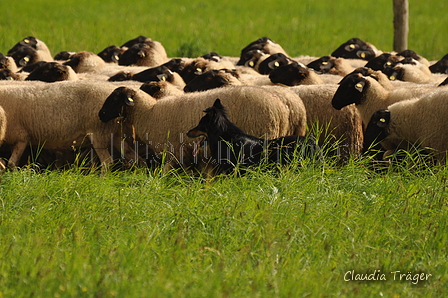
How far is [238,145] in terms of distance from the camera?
5.38 metres

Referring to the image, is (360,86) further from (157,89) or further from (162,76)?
(162,76)

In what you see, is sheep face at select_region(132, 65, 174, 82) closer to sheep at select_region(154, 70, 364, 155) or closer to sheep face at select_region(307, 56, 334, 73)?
sheep at select_region(154, 70, 364, 155)

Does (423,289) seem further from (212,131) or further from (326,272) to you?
(212,131)

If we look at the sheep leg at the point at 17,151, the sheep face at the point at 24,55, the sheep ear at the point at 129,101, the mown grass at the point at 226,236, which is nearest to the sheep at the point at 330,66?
the sheep ear at the point at 129,101

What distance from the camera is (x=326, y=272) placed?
3330 mm

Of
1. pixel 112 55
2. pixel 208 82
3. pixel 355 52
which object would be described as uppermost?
pixel 208 82

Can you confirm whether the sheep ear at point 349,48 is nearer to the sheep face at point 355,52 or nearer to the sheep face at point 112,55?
the sheep face at point 355,52

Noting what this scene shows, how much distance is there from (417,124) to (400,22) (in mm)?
7860

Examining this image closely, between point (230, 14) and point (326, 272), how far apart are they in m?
23.3

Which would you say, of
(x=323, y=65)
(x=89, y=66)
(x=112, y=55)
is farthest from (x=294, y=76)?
(x=112, y=55)

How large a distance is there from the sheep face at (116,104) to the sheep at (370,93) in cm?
219

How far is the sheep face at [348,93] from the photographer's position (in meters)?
6.59

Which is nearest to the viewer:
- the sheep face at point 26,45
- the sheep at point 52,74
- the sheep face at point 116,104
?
the sheep face at point 116,104

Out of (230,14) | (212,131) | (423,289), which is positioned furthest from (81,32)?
(423,289)
